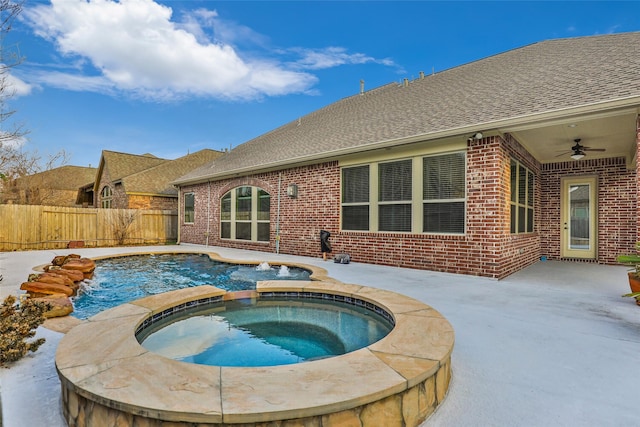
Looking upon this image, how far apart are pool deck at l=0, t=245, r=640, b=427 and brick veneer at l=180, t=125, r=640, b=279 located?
130cm

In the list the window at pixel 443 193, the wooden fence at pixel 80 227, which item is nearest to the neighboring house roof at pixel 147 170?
the wooden fence at pixel 80 227

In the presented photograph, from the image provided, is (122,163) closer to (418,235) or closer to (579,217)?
(418,235)

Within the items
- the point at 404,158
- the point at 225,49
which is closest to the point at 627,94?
the point at 404,158

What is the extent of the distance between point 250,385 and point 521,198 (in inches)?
297

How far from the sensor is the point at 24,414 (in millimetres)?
1818

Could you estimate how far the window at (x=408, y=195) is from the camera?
6305 millimetres

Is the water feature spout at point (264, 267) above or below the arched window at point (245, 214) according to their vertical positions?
below

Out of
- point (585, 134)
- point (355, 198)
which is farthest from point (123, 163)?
point (585, 134)

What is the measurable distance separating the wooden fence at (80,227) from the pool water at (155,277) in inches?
207

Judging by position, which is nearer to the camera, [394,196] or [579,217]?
[394,196]

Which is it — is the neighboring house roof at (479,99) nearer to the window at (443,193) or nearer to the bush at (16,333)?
the window at (443,193)

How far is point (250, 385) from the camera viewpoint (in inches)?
66.1

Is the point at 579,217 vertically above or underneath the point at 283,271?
above

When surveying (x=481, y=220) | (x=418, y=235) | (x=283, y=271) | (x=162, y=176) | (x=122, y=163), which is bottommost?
(x=283, y=271)
